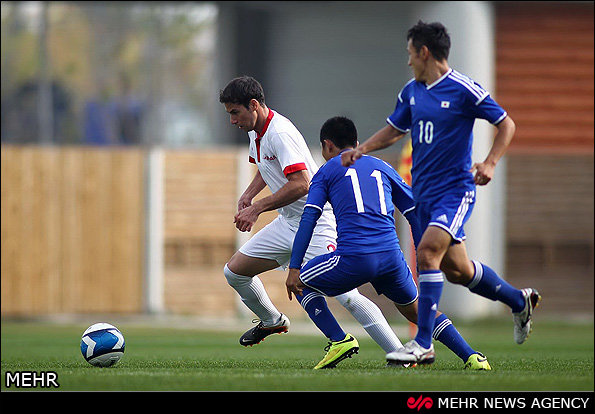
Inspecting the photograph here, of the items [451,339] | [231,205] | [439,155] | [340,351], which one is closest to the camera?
[439,155]

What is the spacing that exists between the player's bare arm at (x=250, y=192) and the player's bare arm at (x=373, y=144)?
4.82ft

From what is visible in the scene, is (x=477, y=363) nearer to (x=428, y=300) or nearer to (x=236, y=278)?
(x=428, y=300)

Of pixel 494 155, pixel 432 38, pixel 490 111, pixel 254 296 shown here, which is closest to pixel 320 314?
pixel 254 296

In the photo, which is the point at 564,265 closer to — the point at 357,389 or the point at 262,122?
the point at 262,122

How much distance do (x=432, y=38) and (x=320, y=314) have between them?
2.17 meters

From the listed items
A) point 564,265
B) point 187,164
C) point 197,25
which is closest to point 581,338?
point 564,265

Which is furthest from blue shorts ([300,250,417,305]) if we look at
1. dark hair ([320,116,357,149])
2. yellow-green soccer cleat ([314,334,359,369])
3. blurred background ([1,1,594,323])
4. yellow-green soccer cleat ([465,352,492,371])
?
blurred background ([1,1,594,323])

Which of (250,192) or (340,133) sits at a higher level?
(340,133)

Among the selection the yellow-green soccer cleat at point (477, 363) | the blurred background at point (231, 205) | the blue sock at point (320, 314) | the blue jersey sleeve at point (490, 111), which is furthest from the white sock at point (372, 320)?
the blurred background at point (231, 205)

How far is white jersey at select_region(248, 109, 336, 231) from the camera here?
761 cm

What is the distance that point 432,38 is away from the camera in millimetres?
6742

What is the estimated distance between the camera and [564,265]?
18719mm

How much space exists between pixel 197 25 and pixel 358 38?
12.0 ft

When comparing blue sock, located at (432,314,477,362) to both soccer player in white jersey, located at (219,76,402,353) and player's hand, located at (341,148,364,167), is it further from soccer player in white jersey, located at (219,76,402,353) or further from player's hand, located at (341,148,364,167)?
player's hand, located at (341,148,364,167)
